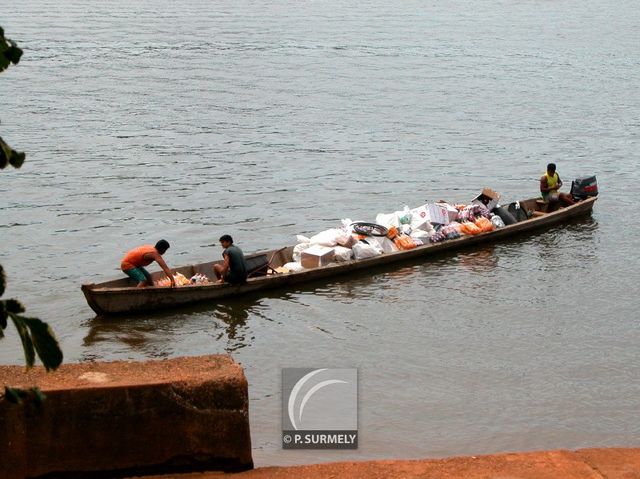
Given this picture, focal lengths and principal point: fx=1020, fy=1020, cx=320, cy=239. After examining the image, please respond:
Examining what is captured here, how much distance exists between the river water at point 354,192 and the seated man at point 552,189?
26.2 inches

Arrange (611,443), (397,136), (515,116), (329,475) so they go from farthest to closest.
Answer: (515,116) → (397,136) → (611,443) → (329,475)

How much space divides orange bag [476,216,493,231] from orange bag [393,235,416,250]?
203 cm

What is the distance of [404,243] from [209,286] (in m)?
4.60

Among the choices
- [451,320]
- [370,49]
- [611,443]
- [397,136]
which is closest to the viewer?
[611,443]

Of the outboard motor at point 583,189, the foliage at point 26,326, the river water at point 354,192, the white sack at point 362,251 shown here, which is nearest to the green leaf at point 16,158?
→ the foliage at point 26,326

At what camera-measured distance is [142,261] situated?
16.8m

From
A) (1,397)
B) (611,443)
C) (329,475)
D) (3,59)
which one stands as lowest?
(611,443)

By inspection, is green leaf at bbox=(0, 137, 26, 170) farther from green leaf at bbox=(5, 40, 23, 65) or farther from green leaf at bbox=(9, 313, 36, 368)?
green leaf at bbox=(9, 313, 36, 368)

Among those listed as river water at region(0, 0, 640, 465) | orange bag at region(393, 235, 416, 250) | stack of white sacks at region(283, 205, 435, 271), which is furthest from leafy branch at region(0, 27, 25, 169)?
orange bag at region(393, 235, 416, 250)

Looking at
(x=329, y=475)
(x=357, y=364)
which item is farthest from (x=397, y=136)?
(x=329, y=475)

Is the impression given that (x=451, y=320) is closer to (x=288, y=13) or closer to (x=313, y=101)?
(x=313, y=101)

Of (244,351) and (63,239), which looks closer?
(244,351)

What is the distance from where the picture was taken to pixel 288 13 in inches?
2421

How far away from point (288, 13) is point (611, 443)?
51686 millimetres
